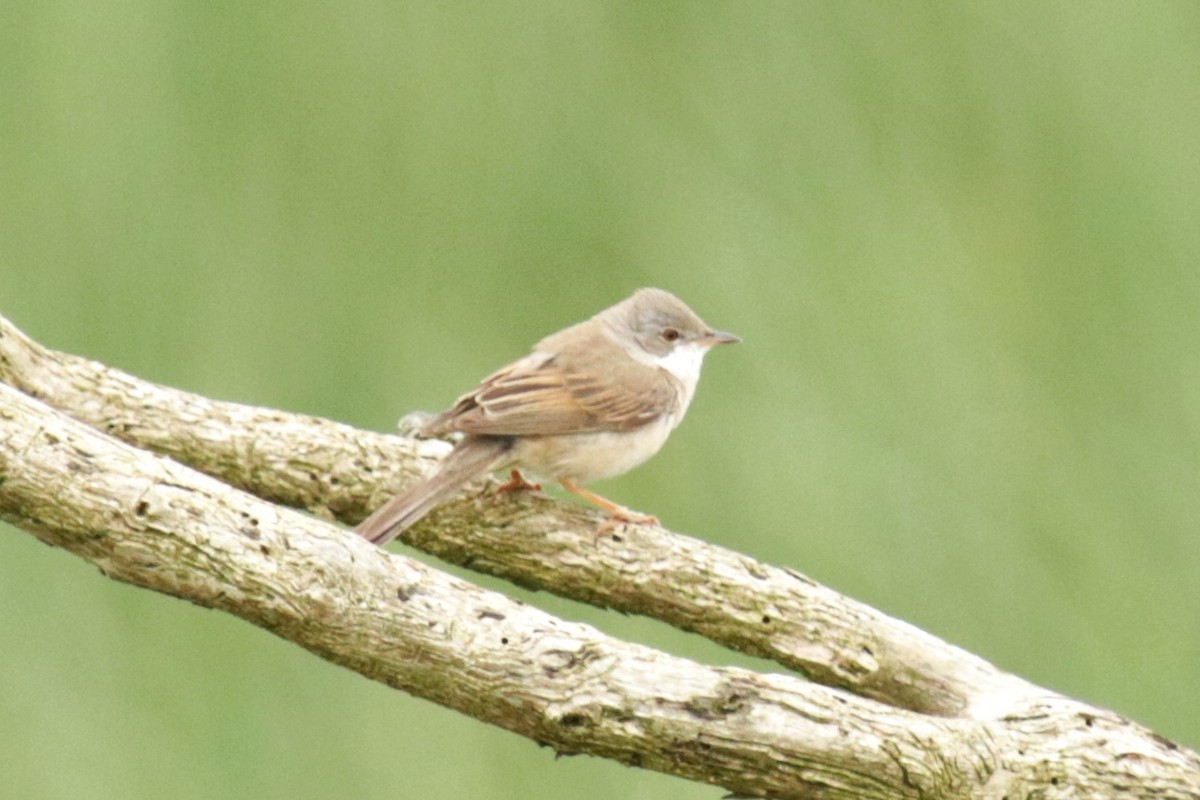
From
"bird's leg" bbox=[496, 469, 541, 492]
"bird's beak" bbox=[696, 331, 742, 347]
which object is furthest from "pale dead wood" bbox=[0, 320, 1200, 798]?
"bird's beak" bbox=[696, 331, 742, 347]

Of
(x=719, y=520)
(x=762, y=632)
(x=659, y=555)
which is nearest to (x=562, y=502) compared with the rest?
(x=659, y=555)

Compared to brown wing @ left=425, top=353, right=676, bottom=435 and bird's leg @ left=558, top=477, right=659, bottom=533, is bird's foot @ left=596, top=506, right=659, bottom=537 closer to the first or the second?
bird's leg @ left=558, top=477, right=659, bottom=533

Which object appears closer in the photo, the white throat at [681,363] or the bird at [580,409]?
the bird at [580,409]

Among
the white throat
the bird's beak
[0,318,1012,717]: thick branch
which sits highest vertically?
the bird's beak

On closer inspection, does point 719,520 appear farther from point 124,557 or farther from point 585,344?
point 124,557

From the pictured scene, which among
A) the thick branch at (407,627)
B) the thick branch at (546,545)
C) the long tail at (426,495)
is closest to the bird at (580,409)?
the long tail at (426,495)

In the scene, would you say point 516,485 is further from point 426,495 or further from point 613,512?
point 426,495

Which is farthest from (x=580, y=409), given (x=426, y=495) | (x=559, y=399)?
(x=426, y=495)

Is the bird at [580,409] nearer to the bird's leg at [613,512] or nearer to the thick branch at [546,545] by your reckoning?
the bird's leg at [613,512]
